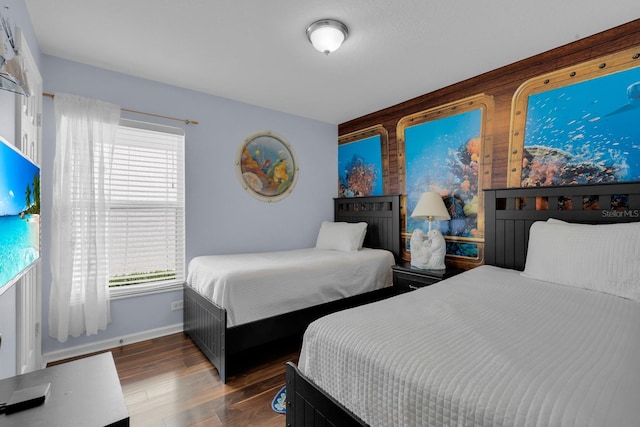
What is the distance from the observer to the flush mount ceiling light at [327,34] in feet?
6.36

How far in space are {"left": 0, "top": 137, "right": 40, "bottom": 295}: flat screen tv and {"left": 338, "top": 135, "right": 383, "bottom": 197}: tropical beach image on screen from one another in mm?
3102

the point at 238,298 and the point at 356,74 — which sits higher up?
the point at 356,74

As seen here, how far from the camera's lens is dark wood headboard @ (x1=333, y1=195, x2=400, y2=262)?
3367 mm

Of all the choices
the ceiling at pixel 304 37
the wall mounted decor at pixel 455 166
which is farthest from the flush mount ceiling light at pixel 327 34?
the wall mounted decor at pixel 455 166

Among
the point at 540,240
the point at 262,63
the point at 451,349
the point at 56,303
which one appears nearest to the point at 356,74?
the point at 262,63

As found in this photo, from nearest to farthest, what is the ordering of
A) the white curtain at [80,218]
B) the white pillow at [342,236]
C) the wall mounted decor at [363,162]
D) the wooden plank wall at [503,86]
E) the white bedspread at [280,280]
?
the wooden plank wall at [503,86]
the white bedspread at [280,280]
the white curtain at [80,218]
the white pillow at [342,236]
the wall mounted decor at [363,162]

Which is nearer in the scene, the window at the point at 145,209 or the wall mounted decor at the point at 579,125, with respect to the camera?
the wall mounted decor at the point at 579,125

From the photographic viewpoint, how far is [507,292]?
65.0 inches

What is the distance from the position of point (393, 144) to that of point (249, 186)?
5.78 feet

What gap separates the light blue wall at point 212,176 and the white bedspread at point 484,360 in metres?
2.16

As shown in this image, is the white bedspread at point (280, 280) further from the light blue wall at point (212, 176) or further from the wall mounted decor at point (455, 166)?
the wall mounted decor at point (455, 166)

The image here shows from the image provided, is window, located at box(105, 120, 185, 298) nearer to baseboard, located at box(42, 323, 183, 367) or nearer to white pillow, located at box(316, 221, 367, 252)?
baseboard, located at box(42, 323, 183, 367)

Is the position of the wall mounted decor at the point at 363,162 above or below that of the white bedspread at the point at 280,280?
above

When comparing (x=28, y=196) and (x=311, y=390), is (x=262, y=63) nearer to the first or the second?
(x=28, y=196)
